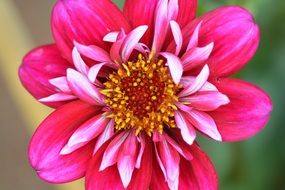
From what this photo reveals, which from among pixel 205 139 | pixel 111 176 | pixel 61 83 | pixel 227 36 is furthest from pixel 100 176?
pixel 205 139

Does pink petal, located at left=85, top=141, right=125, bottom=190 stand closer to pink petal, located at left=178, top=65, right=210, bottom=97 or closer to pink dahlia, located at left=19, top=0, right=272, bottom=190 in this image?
pink dahlia, located at left=19, top=0, right=272, bottom=190

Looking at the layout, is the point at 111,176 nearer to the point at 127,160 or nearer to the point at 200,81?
the point at 127,160

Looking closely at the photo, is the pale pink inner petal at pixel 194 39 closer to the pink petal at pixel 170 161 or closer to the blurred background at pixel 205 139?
the pink petal at pixel 170 161

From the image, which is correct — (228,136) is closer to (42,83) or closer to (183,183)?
(183,183)

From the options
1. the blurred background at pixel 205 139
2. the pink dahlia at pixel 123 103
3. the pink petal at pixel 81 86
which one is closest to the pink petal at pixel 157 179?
the pink dahlia at pixel 123 103

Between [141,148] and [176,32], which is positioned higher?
[176,32]

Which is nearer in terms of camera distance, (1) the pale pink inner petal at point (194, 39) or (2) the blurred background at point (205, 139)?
(1) the pale pink inner petal at point (194, 39)

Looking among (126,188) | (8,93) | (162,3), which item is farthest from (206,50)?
(8,93)

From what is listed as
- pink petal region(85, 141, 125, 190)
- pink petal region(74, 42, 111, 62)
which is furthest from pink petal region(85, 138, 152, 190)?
pink petal region(74, 42, 111, 62)
